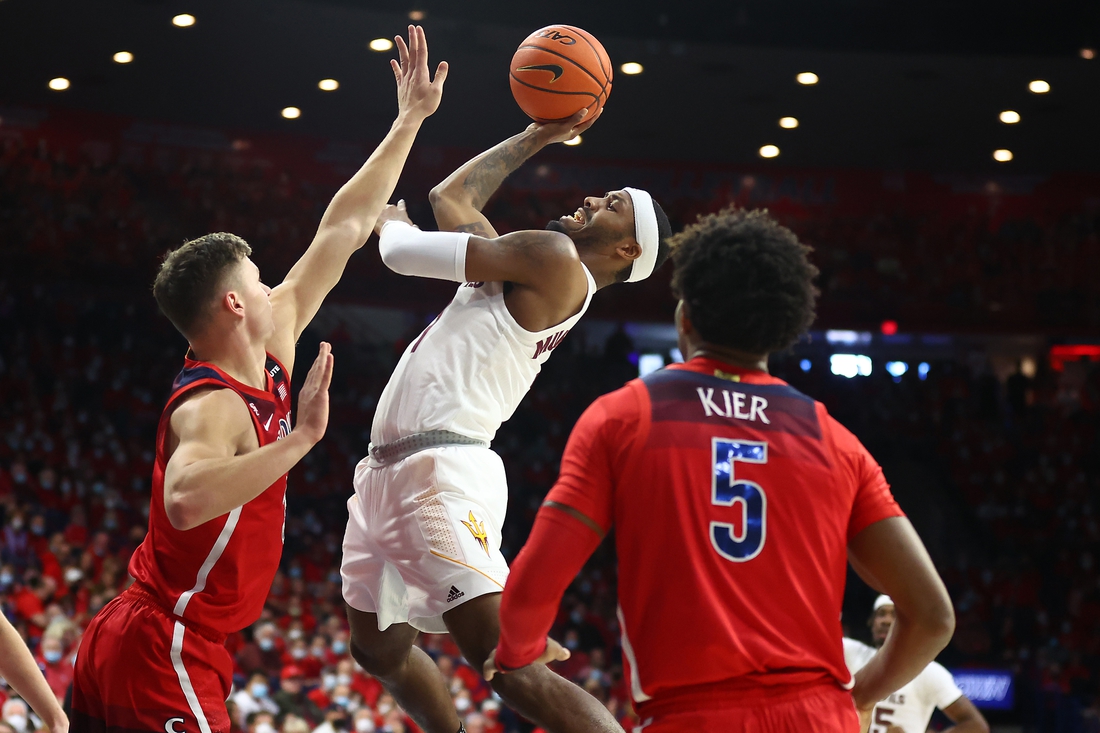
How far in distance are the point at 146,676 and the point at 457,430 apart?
1241 millimetres

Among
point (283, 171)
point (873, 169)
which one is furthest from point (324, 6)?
point (873, 169)

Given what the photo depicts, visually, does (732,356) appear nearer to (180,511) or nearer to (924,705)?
(180,511)

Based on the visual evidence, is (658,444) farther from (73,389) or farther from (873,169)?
(873,169)

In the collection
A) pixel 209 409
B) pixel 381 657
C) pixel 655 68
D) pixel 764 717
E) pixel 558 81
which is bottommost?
pixel 381 657

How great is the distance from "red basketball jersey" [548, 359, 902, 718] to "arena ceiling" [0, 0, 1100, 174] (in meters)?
12.2

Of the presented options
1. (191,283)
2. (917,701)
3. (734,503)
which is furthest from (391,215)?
(917,701)

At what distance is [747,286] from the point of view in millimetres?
2516

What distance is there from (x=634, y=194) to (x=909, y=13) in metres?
11.7

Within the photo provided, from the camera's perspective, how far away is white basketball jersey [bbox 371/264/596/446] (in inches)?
153

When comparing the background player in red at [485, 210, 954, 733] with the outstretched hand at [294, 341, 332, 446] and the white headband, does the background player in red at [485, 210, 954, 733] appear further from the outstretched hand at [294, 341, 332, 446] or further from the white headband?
the white headband

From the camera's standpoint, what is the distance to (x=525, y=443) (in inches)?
669

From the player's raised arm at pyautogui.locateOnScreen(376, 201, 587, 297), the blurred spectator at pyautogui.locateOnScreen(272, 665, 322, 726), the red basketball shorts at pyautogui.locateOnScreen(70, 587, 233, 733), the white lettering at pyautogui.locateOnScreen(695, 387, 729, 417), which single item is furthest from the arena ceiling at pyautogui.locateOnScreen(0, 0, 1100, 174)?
the white lettering at pyautogui.locateOnScreen(695, 387, 729, 417)

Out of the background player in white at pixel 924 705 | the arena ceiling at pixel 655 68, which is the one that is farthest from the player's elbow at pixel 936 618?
the arena ceiling at pixel 655 68

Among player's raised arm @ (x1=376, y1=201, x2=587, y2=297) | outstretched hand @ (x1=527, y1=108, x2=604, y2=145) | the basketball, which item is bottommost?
player's raised arm @ (x1=376, y1=201, x2=587, y2=297)
